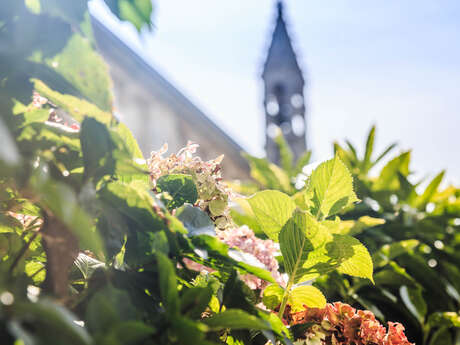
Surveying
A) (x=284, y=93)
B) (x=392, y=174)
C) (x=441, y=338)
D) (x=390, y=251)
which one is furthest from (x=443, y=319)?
(x=284, y=93)

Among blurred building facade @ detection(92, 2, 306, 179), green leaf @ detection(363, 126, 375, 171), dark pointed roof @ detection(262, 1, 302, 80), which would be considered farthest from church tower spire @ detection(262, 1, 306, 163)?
green leaf @ detection(363, 126, 375, 171)

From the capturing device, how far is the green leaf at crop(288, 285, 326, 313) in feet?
1.79

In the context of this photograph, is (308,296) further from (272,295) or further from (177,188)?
(177,188)

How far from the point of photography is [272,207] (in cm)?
55

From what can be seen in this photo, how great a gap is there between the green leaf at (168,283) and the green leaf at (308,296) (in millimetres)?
256

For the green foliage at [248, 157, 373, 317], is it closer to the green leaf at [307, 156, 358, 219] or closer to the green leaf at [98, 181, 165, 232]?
the green leaf at [307, 156, 358, 219]

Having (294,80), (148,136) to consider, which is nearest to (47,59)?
(148,136)

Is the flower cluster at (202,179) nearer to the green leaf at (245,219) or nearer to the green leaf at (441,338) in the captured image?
the green leaf at (245,219)

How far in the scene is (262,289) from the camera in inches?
23.6

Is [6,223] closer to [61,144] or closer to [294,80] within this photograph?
[61,144]

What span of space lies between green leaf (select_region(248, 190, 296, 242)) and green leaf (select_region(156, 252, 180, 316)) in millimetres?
217

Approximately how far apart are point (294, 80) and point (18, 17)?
54.7 ft

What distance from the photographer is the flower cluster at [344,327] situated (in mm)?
609

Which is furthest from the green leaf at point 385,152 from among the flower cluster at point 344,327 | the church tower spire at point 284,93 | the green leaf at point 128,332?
the church tower spire at point 284,93
